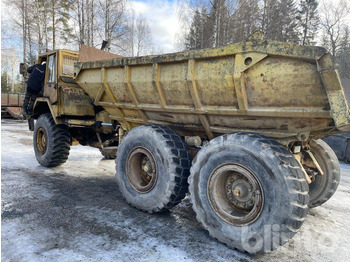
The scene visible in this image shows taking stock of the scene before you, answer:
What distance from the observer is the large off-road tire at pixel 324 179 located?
3742 millimetres

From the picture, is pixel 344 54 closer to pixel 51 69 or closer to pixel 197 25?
pixel 197 25

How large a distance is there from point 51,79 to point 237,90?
4701 mm

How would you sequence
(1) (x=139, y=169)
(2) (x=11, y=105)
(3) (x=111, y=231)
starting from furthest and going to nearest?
(2) (x=11, y=105)
(1) (x=139, y=169)
(3) (x=111, y=231)

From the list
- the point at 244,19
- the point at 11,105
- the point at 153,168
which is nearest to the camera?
the point at 153,168

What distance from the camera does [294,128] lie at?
2.88m

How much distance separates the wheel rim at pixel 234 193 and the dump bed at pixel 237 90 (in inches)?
24.2

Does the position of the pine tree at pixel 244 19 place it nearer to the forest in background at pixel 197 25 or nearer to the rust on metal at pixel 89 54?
the forest in background at pixel 197 25

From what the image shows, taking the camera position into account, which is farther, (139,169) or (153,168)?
(139,169)

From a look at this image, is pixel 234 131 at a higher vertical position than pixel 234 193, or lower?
higher

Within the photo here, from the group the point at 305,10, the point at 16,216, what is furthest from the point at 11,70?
the point at 16,216

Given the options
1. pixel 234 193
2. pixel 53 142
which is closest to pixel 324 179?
pixel 234 193

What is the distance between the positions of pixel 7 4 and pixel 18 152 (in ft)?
65.9

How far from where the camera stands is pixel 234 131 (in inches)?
132

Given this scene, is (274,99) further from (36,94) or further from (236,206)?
(36,94)
